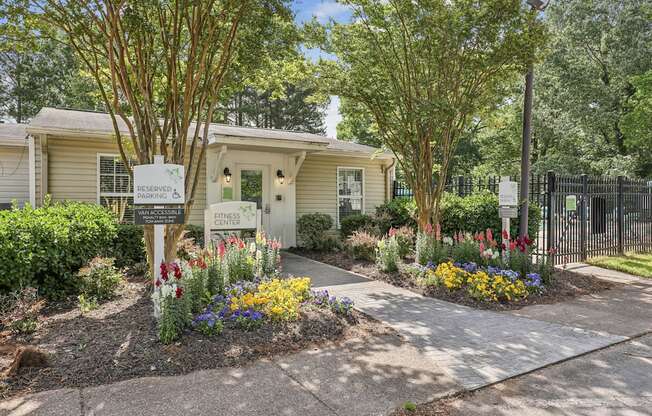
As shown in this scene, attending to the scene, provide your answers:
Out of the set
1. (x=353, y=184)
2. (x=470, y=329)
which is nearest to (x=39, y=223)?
(x=470, y=329)

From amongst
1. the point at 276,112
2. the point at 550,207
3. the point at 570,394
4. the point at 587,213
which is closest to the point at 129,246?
the point at 570,394

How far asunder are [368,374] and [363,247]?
17.5 ft

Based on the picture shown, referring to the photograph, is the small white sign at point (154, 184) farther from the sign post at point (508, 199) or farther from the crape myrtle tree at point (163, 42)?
the sign post at point (508, 199)

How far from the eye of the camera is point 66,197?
26.3 feet

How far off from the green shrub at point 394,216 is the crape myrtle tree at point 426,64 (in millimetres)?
2612

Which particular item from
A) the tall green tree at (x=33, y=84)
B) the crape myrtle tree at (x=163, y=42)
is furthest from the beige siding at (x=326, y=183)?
the tall green tree at (x=33, y=84)

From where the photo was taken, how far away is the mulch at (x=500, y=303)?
5500mm

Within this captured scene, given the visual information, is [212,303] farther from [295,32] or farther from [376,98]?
[376,98]

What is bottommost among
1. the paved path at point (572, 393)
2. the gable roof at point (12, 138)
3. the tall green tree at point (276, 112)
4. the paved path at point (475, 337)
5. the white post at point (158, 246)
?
the paved path at point (572, 393)

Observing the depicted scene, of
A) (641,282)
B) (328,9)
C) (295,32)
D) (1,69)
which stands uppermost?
(1,69)

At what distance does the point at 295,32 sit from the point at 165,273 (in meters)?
3.83

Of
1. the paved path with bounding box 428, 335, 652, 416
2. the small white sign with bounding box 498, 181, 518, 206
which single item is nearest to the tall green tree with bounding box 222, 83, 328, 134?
the small white sign with bounding box 498, 181, 518, 206

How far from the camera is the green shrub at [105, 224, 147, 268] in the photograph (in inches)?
271

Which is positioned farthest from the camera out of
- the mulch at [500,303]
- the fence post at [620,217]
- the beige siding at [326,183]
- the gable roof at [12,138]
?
the beige siding at [326,183]
